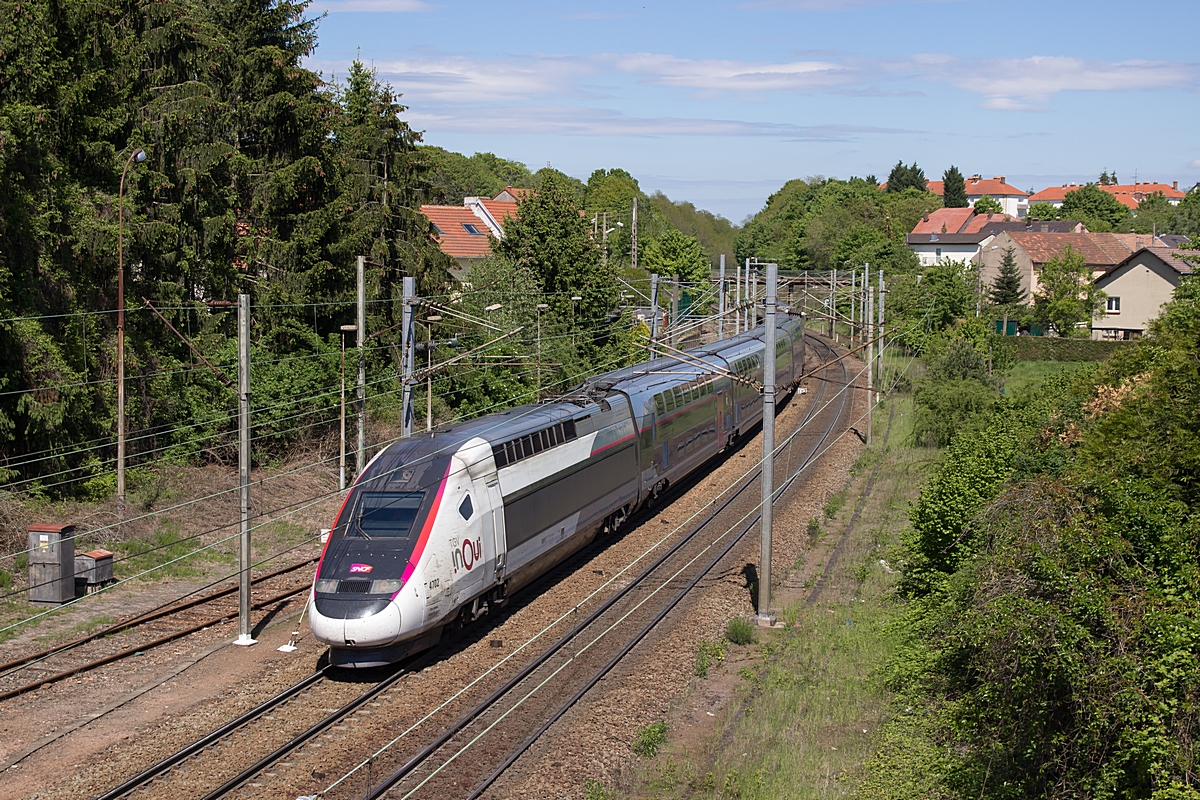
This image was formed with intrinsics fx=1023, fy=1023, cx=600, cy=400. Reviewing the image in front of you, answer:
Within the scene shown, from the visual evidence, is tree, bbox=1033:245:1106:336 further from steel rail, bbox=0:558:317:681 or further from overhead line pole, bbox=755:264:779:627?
steel rail, bbox=0:558:317:681

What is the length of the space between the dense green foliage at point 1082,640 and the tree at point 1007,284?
58755 millimetres

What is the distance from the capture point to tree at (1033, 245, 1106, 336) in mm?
65125

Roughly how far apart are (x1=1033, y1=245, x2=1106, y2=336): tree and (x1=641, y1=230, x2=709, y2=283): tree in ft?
86.5

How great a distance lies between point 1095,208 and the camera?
153 meters

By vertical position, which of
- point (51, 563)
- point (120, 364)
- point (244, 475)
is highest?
point (120, 364)

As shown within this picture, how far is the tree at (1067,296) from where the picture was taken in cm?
6512

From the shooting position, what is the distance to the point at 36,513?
22.9 metres

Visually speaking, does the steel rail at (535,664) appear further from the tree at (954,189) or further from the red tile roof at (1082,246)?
the tree at (954,189)

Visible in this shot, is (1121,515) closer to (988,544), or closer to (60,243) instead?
(988,544)

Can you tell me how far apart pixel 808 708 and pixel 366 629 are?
629cm

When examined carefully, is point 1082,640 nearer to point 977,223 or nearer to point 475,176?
point 977,223

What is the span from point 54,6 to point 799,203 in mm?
135582

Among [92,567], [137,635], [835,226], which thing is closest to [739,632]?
[137,635]

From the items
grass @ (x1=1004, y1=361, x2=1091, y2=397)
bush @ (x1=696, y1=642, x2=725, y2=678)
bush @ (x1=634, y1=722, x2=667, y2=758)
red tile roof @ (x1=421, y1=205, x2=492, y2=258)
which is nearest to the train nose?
bush @ (x1=634, y1=722, x2=667, y2=758)
